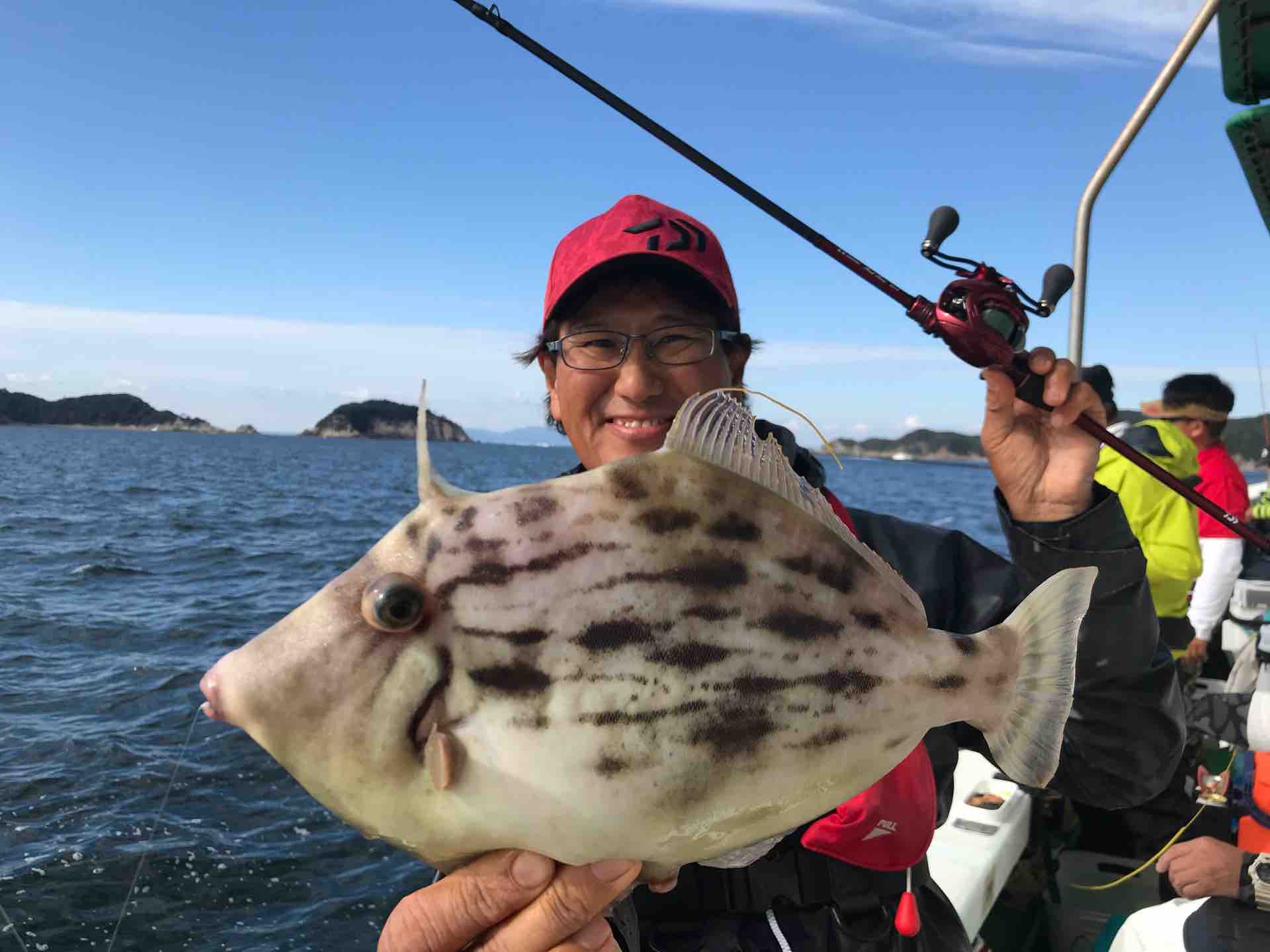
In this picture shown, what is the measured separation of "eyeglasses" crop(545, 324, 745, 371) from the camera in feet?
8.39

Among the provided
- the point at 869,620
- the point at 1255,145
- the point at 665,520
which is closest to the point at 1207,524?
the point at 1255,145

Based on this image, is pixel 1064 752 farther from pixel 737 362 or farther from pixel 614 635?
pixel 614 635

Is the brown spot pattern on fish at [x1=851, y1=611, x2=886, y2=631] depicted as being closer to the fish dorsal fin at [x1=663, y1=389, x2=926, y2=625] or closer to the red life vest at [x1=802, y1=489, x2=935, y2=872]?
the fish dorsal fin at [x1=663, y1=389, x2=926, y2=625]

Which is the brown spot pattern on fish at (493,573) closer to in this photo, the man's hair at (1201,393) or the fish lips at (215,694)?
the fish lips at (215,694)

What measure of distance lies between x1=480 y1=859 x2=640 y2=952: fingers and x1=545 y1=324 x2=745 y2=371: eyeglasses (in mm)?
1469

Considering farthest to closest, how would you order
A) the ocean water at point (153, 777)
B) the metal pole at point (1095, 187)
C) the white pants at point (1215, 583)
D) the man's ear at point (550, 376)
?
1. the white pants at point (1215, 583)
2. the ocean water at point (153, 777)
3. the metal pole at point (1095, 187)
4. the man's ear at point (550, 376)

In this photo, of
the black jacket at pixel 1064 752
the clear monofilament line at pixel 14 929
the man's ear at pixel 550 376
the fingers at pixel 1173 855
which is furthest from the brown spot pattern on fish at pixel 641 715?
the clear monofilament line at pixel 14 929

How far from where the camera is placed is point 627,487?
4.77ft

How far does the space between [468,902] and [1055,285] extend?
7.92ft

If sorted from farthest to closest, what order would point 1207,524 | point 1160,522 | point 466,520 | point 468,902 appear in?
point 1207,524 → point 1160,522 → point 468,902 → point 466,520

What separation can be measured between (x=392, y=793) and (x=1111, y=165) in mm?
4226

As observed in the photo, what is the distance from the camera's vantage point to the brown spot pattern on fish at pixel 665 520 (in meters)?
1.44

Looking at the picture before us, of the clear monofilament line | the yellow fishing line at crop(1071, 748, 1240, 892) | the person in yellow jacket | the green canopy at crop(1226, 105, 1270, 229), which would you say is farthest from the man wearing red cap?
the clear monofilament line

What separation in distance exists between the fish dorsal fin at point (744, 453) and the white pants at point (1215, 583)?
26.9 feet
